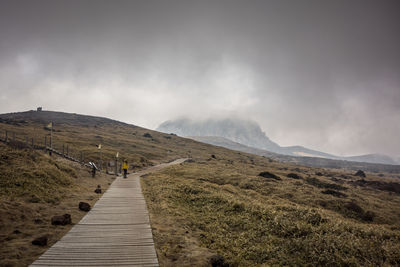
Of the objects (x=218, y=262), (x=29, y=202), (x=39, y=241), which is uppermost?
(x=29, y=202)

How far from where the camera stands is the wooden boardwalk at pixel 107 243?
21.0 feet

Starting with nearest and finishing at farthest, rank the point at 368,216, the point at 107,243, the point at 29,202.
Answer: the point at 107,243 → the point at 29,202 → the point at 368,216

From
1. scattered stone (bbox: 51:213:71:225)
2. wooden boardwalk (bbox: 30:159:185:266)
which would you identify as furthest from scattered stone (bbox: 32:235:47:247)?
scattered stone (bbox: 51:213:71:225)

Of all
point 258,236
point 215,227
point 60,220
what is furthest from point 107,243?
point 258,236

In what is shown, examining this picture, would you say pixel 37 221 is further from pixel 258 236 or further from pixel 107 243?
pixel 258 236

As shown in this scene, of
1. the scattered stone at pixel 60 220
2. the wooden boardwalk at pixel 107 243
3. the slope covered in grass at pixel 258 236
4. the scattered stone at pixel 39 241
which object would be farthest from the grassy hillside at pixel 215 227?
the wooden boardwalk at pixel 107 243

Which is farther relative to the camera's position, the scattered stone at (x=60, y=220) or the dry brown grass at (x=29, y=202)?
the scattered stone at (x=60, y=220)

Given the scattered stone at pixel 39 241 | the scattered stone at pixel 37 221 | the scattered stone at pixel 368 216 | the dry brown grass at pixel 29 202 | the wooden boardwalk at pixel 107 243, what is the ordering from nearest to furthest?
the wooden boardwalk at pixel 107 243 < the dry brown grass at pixel 29 202 < the scattered stone at pixel 39 241 < the scattered stone at pixel 37 221 < the scattered stone at pixel 368 216

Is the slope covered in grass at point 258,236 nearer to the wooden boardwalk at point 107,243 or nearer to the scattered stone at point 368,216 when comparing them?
the wooden boardwalk at point 107,243

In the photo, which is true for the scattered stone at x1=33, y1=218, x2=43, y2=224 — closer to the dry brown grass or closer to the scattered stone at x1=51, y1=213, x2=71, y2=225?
the dry brown grass

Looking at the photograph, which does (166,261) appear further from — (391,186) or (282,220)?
(391,186)

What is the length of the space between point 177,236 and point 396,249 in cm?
812

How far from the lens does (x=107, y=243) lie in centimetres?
762

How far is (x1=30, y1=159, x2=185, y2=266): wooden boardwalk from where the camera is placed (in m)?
6.39
